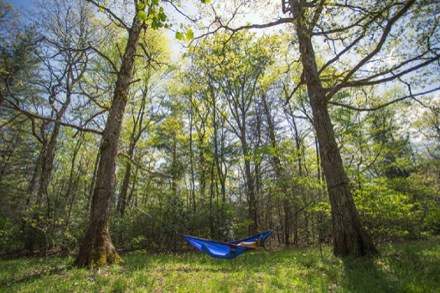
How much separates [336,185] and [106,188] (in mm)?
4527

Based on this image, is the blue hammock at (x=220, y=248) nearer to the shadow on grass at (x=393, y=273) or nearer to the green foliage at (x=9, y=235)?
the shadow on grass at (x=393, y=273)

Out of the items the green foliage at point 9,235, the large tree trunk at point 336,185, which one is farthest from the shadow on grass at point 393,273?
the green foliage at point 9,235

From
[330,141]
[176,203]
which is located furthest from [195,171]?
[330,141]

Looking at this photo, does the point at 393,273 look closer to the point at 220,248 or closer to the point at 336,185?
the point at 336,185

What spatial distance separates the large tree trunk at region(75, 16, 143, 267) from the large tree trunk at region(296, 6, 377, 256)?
391cm

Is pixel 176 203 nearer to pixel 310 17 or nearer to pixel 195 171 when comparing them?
pixel 195 171

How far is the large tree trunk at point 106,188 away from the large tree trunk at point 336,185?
3911 mm

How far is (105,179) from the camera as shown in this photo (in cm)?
451

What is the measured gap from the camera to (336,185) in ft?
13.8

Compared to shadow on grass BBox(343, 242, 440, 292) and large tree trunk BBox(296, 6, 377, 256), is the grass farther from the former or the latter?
large tree trunk BBox(296, 6, 377, 256)

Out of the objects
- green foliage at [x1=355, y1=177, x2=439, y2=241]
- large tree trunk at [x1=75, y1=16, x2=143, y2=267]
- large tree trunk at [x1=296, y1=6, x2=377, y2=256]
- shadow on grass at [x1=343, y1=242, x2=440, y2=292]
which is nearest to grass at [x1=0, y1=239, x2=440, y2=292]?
shadow on grass at [x1=343, y1=242, x2=440, y2=292]

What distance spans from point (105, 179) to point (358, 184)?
25.5 ft

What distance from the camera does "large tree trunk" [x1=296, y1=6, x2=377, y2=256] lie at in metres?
3.90

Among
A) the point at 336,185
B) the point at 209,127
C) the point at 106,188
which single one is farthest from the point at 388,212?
the point at 209,127
